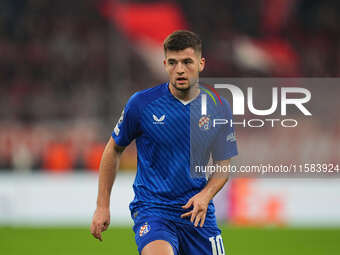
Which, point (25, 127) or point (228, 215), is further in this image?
point (25, 127)

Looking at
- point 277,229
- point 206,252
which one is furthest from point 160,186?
point 277,229

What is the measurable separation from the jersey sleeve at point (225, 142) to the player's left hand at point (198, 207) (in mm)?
414

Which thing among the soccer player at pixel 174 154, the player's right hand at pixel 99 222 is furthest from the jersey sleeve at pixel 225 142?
the player's right hand at pixel 99 222

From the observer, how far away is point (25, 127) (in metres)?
14.7

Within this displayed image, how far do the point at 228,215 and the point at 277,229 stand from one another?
89 centimetres

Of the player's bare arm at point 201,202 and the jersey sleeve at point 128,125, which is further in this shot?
the jersey sleeve at point 128,125

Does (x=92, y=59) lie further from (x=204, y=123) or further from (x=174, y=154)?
(x=174, y=154)

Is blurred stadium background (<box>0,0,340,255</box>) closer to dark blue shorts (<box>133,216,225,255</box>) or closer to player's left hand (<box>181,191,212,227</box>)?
dark blue shorts (<box>133,216,225,255</box>)

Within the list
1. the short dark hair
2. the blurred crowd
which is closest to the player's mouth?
the short dark hair

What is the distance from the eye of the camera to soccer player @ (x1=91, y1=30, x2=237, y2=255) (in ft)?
15.1

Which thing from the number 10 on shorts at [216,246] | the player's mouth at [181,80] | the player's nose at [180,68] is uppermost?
the player's nose at [180,68]

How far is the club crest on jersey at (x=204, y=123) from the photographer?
4.84 meters

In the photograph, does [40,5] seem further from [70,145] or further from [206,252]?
[206,252]

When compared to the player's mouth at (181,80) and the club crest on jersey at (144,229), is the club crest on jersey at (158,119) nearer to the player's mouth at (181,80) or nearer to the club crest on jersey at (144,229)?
the player's mouth at (181,80)
